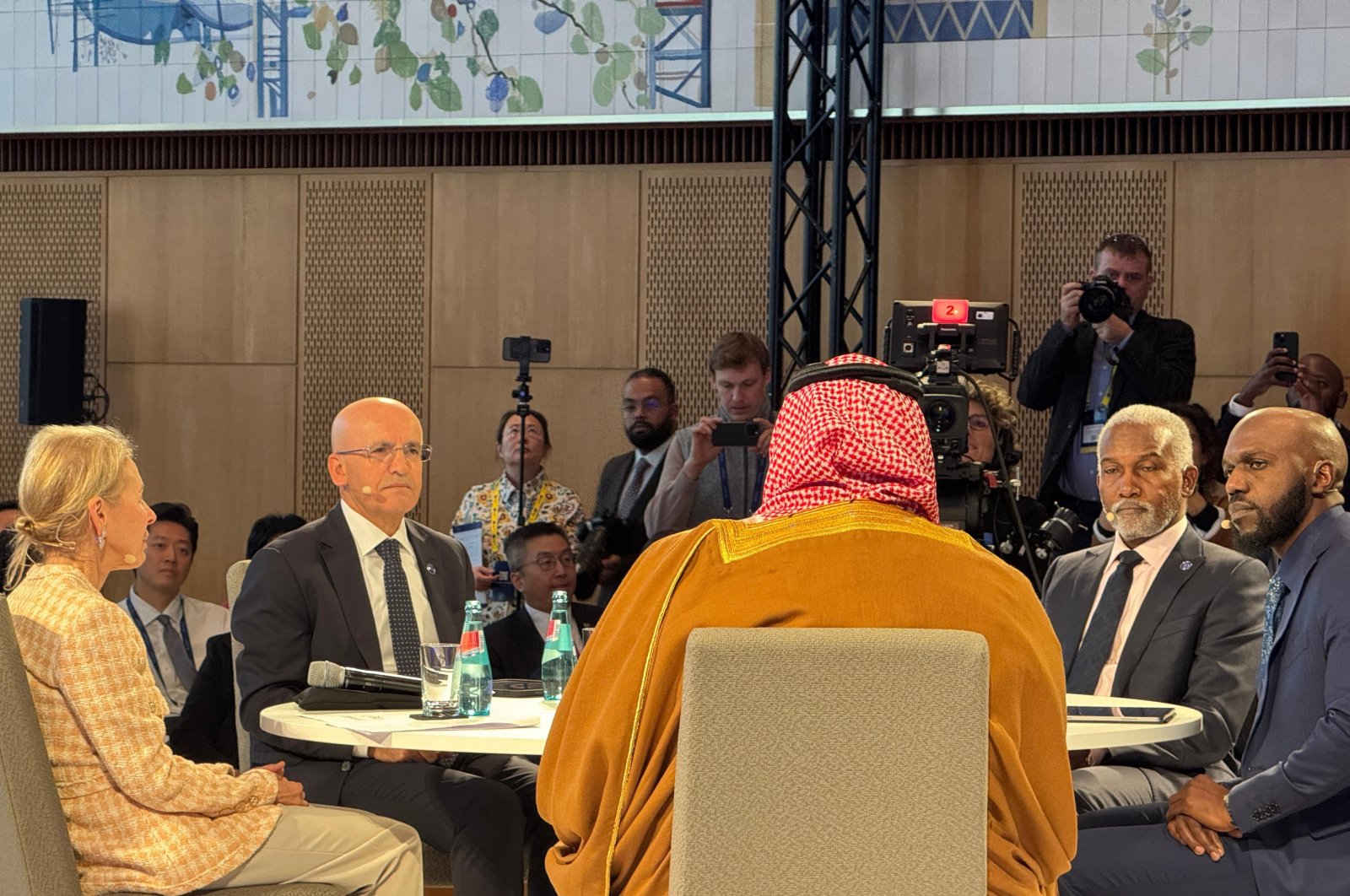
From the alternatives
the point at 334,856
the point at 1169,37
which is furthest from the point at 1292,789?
the point at 1169,37

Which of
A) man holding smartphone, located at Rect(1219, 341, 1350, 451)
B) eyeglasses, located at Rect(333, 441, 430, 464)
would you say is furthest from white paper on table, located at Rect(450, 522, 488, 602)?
man holding smartphone, located at Rect(1219, 341, 1350, 451)

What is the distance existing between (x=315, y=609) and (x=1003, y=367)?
6.52ft

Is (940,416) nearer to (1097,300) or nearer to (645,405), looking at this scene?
(1097,300)

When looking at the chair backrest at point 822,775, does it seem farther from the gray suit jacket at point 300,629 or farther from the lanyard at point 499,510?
the lanyard at point 499,510

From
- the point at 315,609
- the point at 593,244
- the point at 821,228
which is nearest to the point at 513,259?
the point at 593,244

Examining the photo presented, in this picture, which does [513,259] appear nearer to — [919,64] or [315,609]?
[919,64]

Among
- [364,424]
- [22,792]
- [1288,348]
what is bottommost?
[22,792]

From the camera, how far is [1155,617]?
325 centimetres

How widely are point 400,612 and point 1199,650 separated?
1722mm

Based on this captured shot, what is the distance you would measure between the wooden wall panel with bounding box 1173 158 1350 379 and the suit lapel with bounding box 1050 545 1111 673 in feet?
12.5

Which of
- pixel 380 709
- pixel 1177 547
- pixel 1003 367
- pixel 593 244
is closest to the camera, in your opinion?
pixel 380 709

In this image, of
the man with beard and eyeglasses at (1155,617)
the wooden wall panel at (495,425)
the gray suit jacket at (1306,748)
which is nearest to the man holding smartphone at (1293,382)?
the man with beard and eyeglasses at (1155,617)

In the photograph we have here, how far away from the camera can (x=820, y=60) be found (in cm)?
673

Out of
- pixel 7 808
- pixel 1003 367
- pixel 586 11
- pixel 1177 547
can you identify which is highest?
pixel 586 11
